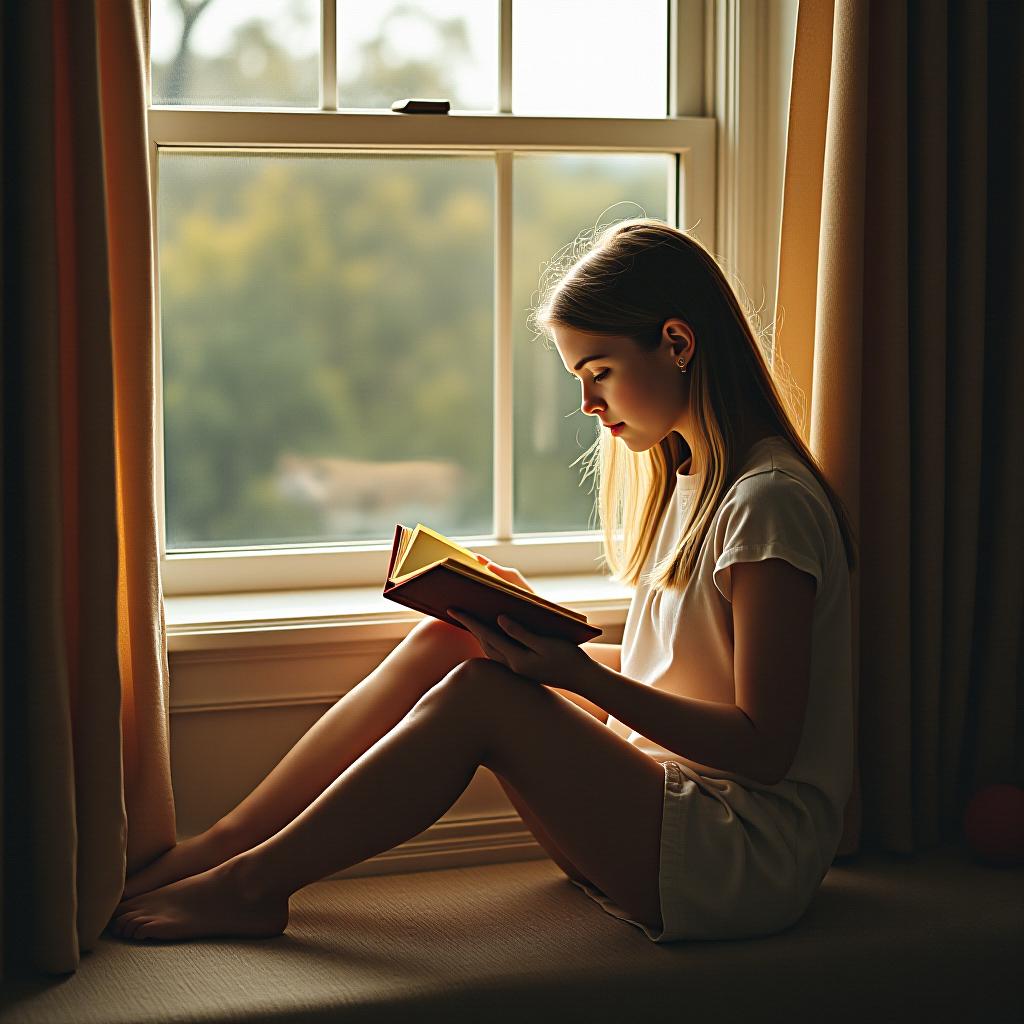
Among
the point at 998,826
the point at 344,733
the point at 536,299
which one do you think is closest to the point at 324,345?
the point at 536,299

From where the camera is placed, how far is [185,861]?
1.72 meters

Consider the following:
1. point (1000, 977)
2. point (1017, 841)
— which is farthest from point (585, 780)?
point (1017, 841)

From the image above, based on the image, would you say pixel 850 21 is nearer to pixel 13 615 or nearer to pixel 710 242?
pixel 710 242

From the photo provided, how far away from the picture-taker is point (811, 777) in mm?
1676

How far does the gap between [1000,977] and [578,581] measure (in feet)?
3.07

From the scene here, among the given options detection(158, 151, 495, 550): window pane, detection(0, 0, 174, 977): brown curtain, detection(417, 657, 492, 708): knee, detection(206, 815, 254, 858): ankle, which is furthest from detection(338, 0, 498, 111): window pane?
detection(206, 815, 254, 858): ankle

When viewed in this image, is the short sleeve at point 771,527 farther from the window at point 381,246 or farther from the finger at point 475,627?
the window at point 381,246

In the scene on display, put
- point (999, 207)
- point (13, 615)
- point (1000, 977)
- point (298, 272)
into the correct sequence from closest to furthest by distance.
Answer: point (13, 615) < point (1000, 977) < point (999, 207) < point (298, 272)

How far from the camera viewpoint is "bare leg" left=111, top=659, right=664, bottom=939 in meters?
1.57

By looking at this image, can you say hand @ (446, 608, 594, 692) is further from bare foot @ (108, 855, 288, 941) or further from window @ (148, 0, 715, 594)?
window @ (148, 0, 715, 594)

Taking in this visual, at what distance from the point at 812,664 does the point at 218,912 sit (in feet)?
2.80

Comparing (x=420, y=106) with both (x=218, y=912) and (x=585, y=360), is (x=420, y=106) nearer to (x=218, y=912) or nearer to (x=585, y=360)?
(x=585, y=360)

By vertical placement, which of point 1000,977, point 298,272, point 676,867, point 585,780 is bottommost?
point 1000,977

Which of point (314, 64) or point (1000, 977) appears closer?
point (1000, 977)
